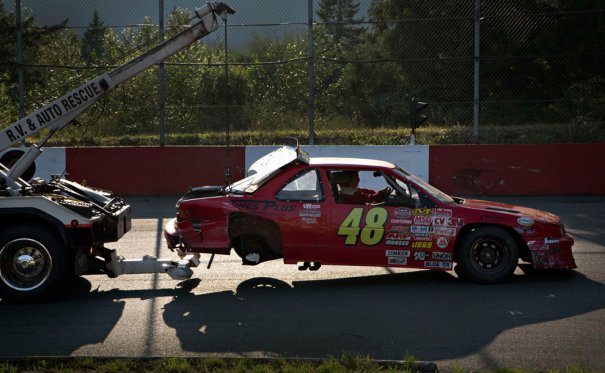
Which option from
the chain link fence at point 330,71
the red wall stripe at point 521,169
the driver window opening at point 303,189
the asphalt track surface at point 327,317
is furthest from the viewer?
the chain link fence at point 330,71

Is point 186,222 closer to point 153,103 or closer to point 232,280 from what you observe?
point 232,280

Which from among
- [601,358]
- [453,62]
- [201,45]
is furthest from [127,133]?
[601,358]

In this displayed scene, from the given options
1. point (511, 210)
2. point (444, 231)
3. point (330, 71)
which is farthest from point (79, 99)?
point (330, 71)

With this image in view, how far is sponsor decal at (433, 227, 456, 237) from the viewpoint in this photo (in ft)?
26.5

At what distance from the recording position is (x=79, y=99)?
878 cm

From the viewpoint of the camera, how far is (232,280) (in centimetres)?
848

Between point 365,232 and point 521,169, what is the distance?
8.53 m

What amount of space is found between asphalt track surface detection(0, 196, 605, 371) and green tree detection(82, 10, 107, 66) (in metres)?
9.52

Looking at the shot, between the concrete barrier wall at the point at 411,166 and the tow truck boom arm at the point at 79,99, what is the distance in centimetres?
636

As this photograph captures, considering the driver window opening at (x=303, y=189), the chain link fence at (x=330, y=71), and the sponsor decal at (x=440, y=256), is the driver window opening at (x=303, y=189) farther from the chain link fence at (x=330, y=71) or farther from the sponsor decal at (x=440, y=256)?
the chain link fence at (x=330, y=71)

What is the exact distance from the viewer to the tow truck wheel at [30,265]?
7469mm

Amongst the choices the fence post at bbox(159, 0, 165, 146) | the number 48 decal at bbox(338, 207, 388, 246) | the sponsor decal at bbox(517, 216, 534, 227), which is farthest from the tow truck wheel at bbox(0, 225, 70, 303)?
the fence post at bbox(159, 0, 165, 146)

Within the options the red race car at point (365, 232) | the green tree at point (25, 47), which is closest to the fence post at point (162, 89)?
the green tree at point (25, 47)

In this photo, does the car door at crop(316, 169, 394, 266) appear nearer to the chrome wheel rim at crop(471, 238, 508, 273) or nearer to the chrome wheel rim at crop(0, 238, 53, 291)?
the chrome wheel rim at crop(471, 238, 508, 273)
